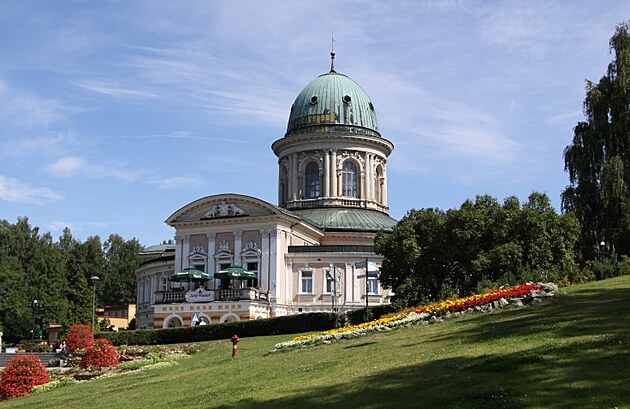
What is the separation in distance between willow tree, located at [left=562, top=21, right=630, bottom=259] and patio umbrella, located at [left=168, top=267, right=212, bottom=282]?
26766mm

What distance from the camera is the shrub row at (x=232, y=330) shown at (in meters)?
47.0

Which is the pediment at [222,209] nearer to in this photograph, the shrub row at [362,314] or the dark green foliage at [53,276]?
the dark green foliage at [53,276]

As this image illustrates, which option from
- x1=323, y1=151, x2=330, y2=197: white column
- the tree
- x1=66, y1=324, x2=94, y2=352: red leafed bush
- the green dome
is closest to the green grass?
x1=66, y1=324, x2=94, y2=352: red leafed bush

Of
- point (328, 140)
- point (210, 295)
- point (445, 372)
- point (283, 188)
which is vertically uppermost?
point (328, 140)

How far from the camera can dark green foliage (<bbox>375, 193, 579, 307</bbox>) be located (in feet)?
137

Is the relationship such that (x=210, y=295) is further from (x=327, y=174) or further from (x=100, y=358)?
(x=100, y=358)

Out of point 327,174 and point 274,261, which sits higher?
point 327,174

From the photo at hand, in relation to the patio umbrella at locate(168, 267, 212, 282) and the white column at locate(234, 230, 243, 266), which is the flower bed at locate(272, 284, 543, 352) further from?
the white column at locate(234, 230, 243, 266)

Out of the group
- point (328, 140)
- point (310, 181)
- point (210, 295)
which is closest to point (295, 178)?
point (310, 181)

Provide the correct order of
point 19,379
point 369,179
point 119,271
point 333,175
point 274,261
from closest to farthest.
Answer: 1. point 19,379
2. point 274,261
3. point 333,175
4. point 369,179
5. point 119,271

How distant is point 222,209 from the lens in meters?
65.6

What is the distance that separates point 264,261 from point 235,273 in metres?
3.20

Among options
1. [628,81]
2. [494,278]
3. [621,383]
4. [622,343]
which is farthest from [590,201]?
[621,383]

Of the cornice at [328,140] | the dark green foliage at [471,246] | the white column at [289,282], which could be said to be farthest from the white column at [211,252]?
the dark green foliage at [471,246]
